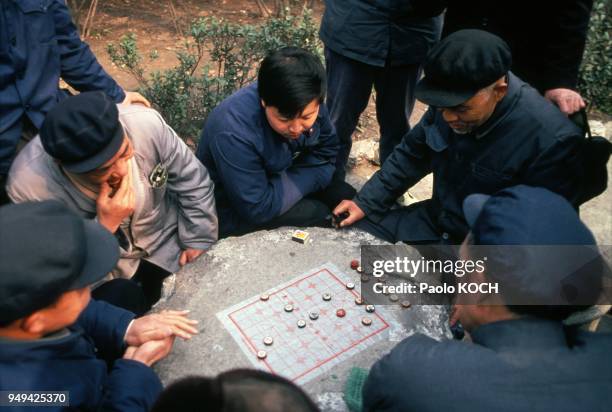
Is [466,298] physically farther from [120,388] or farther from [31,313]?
[31,313]

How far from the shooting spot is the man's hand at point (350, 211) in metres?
3.27

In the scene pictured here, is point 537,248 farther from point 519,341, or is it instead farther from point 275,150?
point 275,150

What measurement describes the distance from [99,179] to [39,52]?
1079 millimetres

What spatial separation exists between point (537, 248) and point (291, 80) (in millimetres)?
1603

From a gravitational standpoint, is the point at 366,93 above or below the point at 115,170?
below

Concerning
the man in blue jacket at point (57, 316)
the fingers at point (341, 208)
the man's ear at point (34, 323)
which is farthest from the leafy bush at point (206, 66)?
the man's ear at point (34, 323)

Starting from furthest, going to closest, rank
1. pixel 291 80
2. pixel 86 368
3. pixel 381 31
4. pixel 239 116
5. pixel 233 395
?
pixel 381 31 → pixel 239 116 → pixel 291 80 → pixel 86 368 → pixel 233 395

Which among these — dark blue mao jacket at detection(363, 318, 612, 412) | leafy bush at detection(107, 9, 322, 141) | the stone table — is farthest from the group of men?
leafy bush at detection(107, 9, 322, 141)

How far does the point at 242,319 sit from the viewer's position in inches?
101

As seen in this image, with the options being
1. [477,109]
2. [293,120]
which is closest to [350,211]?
→ [293,120]

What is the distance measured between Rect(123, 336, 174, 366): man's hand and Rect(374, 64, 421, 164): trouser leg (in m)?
2.63

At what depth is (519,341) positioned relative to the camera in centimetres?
171

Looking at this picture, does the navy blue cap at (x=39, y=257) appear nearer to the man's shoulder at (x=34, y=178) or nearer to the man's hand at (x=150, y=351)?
the man's hand at (x=150, y=351)

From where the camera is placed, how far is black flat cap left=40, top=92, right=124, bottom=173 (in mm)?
2348
